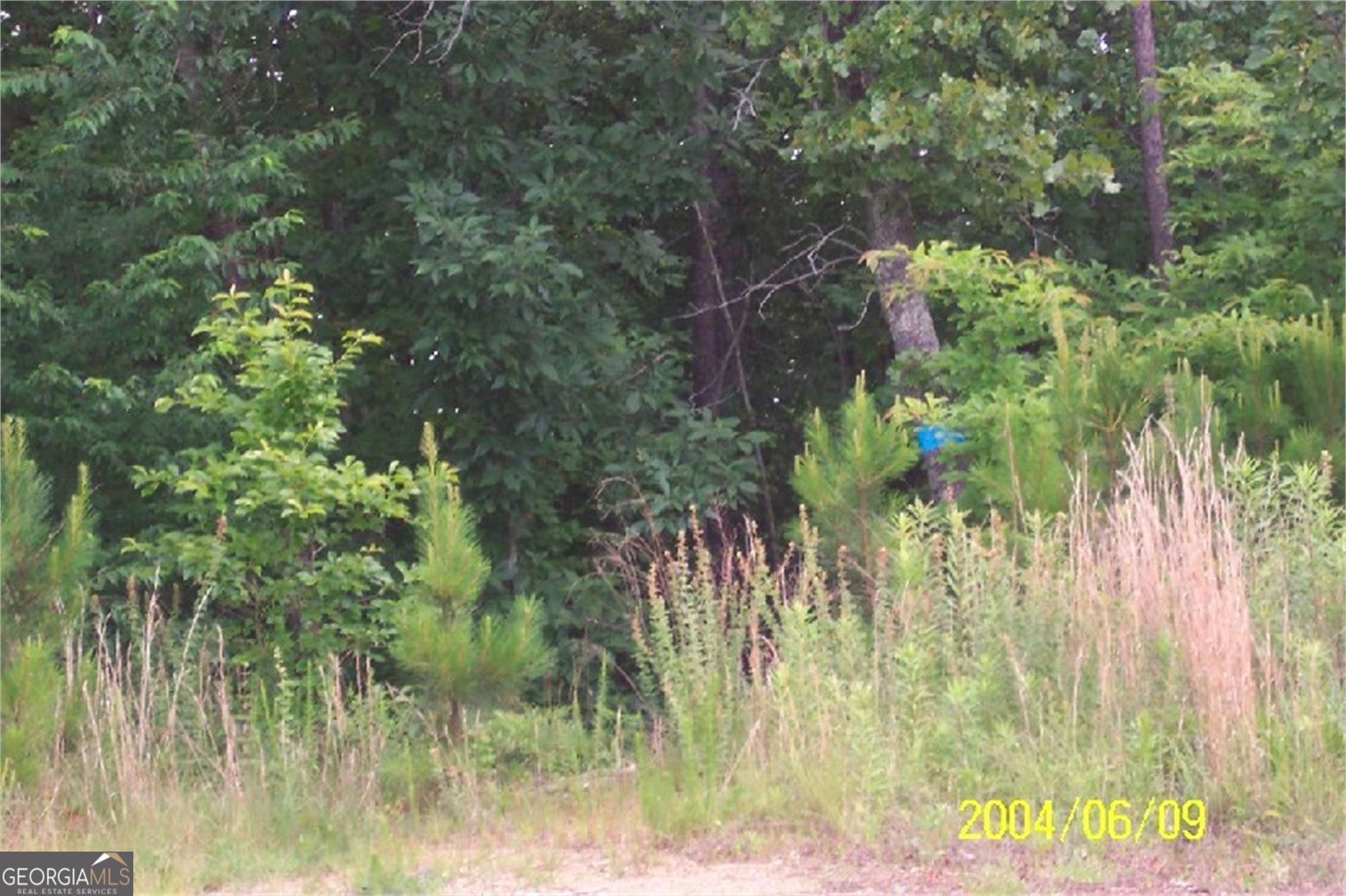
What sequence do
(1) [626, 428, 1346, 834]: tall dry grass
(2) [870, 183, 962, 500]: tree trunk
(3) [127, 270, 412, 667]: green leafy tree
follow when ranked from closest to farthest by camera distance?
(1) [626, 428, 1346, 834]: tall dry grass → (3) [127, 270, 412, 667]: green leafy tree → (2) [870, 183, 962, 500]: tree trunk

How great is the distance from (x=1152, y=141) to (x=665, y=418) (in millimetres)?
4884

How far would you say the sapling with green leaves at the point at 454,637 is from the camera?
7.33 m

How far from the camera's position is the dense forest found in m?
6.67

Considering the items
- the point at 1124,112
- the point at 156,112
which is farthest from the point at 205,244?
the point at 1124,112

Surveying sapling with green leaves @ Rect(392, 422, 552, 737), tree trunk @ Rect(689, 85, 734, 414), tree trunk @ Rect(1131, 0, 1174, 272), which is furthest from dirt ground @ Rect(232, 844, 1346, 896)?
tree trunk @ Rect(689, 85, 734, 414)

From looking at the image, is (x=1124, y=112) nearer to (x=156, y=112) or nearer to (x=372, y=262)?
(x=372, y=262)

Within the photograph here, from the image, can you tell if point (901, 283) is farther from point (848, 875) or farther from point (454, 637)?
point (848, 875)

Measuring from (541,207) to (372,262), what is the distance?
1448 mm

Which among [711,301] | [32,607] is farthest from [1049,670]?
[711,301]

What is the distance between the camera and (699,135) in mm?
13352

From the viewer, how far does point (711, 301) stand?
16.4 metres

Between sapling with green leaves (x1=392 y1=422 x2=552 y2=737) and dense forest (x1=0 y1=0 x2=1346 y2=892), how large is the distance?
0.03m

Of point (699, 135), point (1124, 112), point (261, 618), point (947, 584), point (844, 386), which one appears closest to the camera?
point (947, 584)

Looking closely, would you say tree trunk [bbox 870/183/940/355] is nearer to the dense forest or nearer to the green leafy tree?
the dense forest
